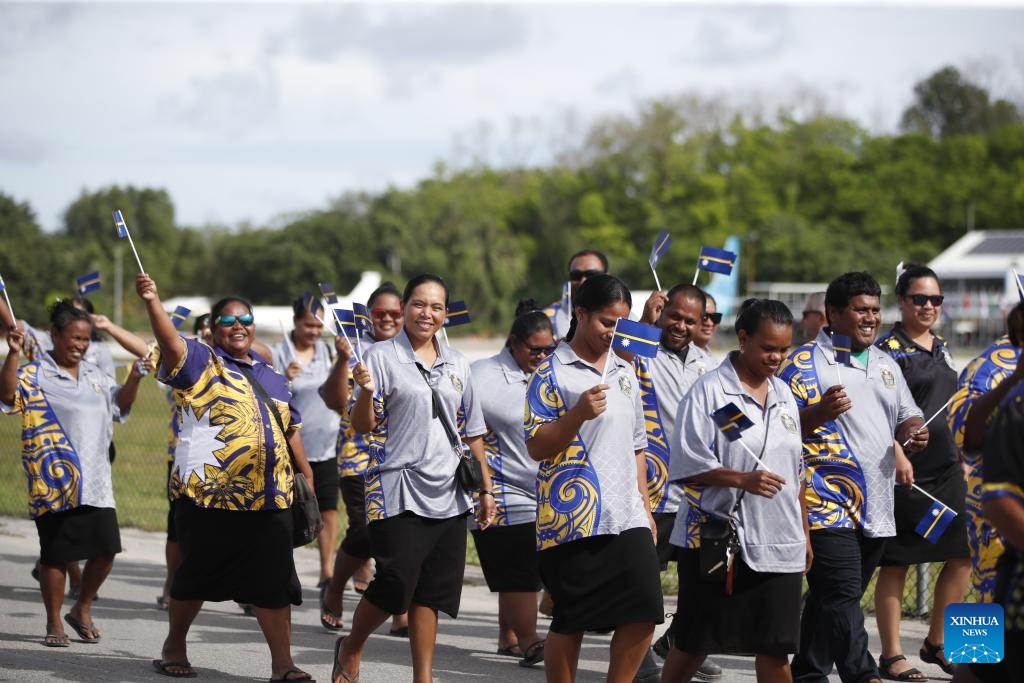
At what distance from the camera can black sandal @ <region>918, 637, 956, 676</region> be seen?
22.8 feet

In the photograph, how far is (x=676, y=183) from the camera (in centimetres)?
7656

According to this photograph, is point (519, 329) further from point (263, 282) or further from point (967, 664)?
point (263, 282)

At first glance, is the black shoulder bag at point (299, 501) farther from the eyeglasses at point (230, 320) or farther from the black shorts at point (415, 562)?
the black shorts at point (415, 562)

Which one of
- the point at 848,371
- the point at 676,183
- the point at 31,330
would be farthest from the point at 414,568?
the point at 676,183

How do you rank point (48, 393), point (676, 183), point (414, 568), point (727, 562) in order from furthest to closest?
point (676, 183), point (48, 393), point (414, 568), point (727, 562)

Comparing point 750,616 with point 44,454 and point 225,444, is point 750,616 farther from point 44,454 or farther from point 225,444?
point 44,454

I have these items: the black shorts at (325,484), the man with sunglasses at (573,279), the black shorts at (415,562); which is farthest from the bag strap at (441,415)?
the black shorts at (325,484)

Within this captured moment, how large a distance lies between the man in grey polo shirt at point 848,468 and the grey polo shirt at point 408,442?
1.60 metres

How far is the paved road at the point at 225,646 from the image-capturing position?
6.98 metres

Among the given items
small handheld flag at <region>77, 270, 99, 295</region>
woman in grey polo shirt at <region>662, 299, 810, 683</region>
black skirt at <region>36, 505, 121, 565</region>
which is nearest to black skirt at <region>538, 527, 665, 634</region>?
woman in grey polo shirt at <region>662, 299, 810, 683</region>

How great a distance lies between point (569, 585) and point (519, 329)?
227 cm

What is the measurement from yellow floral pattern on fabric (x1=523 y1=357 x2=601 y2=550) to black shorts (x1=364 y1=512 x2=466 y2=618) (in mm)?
750

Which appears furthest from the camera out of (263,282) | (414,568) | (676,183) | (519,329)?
(263,282)

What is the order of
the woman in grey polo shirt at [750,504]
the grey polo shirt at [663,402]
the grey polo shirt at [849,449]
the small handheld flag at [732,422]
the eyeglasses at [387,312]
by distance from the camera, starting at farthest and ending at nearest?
the eyeglasses at [387,312] < the grey polo shirt at [663,402] < the grey polo shirt at [849,449] < the woman in grey polo shirt at [750,504] < the small handheld flag at [732,422]
